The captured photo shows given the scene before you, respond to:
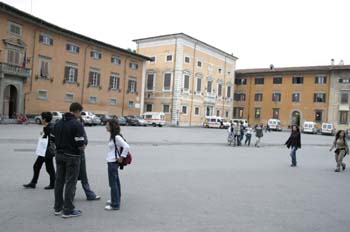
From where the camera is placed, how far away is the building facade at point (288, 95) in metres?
57.6

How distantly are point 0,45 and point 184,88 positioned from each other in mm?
28576

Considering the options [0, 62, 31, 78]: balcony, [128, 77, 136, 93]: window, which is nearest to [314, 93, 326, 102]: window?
[128, 77, 136, 93]: window

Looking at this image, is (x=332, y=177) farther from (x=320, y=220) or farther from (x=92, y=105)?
(x=92, y=105)

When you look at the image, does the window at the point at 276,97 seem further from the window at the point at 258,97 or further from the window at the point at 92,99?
the window at the point at 92,99

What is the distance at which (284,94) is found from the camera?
62.3 metres

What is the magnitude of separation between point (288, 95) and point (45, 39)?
141ft

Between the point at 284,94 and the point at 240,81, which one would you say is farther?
the point at 240,81

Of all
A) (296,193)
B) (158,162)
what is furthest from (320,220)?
(158,162)

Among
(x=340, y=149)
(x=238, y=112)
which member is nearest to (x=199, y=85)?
(x=238, y=112)

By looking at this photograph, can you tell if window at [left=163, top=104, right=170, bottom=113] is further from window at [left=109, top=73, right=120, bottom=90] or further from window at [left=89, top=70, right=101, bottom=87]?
window at [left=89, top=70, right=101, bottom=87]

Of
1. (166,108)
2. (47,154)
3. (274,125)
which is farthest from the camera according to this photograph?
(274,125)

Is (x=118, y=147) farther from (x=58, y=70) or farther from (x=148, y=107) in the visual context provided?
(x=148, y=107)

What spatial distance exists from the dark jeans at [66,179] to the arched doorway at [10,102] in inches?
1328

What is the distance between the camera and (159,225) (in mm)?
5270
